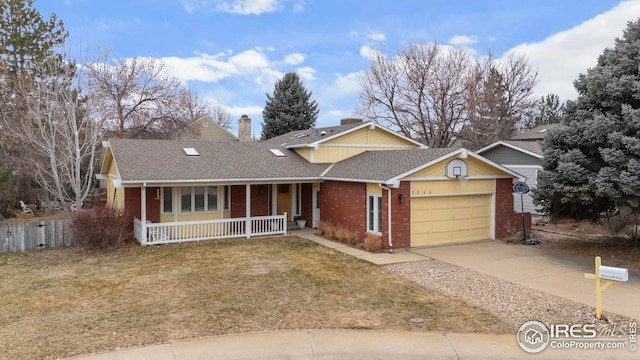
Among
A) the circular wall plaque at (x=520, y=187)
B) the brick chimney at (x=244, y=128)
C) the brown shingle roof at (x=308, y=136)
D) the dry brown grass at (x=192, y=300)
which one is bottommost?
the dry brown grass at (x=192, y=300)

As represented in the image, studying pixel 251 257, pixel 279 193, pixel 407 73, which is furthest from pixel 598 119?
pixel 407 73

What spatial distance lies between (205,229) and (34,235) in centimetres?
558

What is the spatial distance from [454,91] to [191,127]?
18.9 metres

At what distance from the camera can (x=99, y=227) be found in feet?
44.9

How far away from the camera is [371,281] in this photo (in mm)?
10133

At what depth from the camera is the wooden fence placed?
13.7 metres

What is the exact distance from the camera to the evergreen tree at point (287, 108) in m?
36.9

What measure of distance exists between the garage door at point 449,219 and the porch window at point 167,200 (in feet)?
29.9

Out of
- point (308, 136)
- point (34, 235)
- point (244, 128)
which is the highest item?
point (244, 128)

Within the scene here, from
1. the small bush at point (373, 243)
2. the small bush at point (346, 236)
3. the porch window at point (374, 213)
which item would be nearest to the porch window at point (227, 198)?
the small bush at point (346, 236)

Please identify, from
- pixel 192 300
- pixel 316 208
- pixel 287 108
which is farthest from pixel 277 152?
pixel 287 108

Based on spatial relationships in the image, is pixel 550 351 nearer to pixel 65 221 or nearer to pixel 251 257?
pixel 251 257

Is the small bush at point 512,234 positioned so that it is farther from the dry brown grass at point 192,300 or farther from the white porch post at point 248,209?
the white porch post at point 248,209

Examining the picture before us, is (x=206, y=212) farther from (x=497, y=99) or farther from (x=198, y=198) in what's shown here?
(x=497, y=99)
